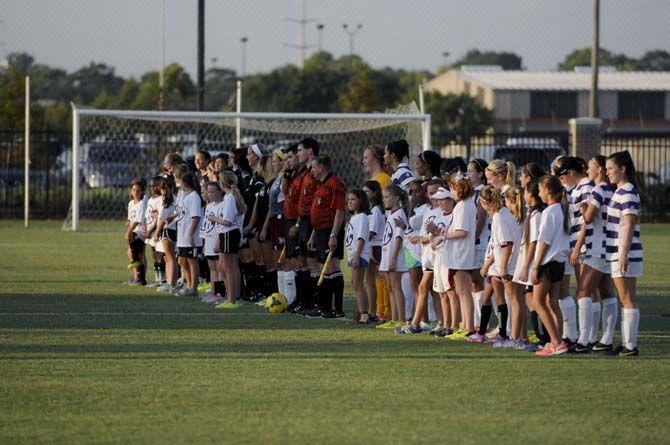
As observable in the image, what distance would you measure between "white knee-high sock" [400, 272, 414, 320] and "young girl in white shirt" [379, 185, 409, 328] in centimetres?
15

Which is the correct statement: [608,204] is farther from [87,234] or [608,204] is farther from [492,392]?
[87,234]

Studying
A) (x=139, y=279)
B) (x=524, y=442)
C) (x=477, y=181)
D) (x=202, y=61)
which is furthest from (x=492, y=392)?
(x=202, y=61)

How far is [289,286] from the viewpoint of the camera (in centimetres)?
1498

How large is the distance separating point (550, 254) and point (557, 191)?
1.81ft

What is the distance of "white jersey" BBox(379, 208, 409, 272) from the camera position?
41.8 feet

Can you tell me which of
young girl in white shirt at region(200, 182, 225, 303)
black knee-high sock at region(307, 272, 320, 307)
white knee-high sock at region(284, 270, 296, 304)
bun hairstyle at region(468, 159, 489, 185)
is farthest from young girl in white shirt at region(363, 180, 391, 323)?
young girl in white shirt at region(200, 182, 225, 303)

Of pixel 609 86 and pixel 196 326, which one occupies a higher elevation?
pixel 609 86

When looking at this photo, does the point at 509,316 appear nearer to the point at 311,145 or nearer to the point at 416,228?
the point at 416,228

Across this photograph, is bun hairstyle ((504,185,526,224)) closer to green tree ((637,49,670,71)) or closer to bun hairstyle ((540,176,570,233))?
bun hairstyle ((540,176,570,233))

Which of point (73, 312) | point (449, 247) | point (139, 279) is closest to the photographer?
point (449, 247)

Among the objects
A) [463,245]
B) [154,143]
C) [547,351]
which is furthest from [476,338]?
[154,143]

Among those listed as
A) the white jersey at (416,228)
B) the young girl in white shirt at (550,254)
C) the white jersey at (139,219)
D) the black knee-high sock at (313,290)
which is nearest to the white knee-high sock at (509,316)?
the young girl in white shirt at (550,254)

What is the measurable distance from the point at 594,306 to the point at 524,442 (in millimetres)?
4053

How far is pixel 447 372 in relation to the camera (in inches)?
392
